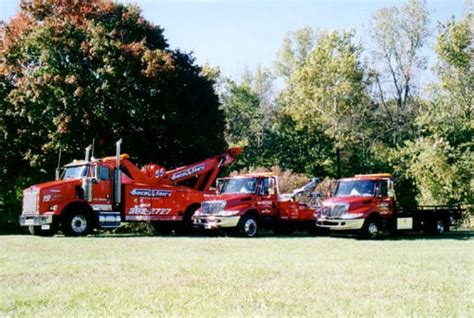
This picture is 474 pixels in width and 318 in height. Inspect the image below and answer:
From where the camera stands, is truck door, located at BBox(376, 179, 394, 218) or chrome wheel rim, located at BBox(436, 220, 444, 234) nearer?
truck door, located at BBox(376, 179, 394, 218)

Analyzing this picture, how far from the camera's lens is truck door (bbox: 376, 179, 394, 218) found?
64.6ft

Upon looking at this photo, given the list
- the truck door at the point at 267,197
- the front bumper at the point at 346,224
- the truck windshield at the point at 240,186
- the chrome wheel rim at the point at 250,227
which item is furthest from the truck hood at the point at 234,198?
the front bumper at the point at 346,224

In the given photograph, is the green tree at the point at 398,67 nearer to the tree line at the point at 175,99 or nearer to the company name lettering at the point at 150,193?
the tree line at the point at 175,99

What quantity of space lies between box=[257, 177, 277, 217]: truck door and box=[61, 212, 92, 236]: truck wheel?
19.8 ft

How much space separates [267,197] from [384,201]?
4125 millimetres

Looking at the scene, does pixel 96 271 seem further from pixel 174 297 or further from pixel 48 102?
pixel 48 102

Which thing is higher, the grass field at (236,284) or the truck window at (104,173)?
the truck window at (104,173)

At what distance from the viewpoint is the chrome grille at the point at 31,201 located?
20453 mm

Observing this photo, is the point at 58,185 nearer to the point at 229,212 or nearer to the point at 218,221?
the point at 218,221

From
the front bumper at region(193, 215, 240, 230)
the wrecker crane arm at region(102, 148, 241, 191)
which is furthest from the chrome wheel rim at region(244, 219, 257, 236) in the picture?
the wrecker crane arm at region(102, 148, 241, 191)

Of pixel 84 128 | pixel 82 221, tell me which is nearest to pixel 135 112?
pixel 84 128

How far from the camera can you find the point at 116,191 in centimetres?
2173

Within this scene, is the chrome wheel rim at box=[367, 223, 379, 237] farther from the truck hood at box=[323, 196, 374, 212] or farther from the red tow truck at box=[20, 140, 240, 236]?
the red tow truck at box=[20, 140, 240, 236]

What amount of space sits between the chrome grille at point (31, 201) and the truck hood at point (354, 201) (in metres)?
9.88
